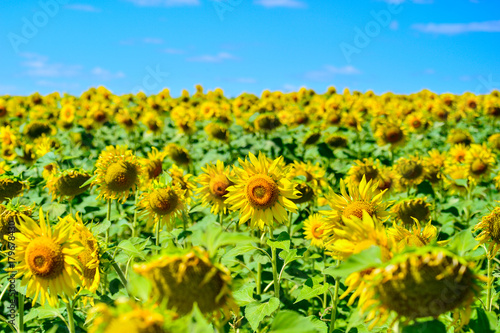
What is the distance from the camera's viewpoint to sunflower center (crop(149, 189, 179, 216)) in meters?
3.14

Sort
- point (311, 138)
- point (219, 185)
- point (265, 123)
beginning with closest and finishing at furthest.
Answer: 1. point (219, 185)
2. point (311, 138)
3. point (265, 123)

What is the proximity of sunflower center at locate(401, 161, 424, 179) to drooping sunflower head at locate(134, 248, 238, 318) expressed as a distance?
3.79 m

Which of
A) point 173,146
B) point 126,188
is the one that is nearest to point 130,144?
point 173,146

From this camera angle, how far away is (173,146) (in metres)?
5.39

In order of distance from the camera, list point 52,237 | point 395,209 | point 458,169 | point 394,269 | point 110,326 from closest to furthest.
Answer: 1. point 110,326
2. point 394,269
3. point 52,237
4. point 395,209
5. point 458,169

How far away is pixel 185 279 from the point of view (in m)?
1.17

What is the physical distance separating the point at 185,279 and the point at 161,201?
6.65 ft

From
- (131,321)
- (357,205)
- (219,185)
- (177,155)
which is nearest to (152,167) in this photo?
(219,185)

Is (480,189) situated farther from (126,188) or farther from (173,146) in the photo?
(126,188)

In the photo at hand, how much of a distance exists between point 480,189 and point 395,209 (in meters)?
2.64

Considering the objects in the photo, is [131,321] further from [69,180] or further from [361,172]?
[361,172]

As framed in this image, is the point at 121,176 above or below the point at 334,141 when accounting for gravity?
below


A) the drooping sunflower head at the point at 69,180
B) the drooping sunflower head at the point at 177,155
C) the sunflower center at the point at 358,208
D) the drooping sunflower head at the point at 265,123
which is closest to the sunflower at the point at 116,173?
the drooping sunflower head at the point at 69,180

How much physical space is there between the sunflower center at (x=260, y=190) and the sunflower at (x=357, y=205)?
479mm
